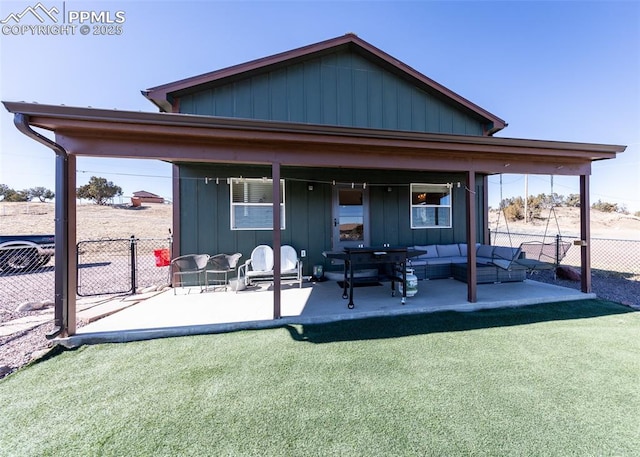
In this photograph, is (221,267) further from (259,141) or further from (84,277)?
(84,277)

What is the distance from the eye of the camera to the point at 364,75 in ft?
20.2

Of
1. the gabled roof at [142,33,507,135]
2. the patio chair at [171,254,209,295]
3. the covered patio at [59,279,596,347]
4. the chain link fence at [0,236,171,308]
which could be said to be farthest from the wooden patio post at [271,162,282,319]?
the gabled roof at [142,33,507,135]

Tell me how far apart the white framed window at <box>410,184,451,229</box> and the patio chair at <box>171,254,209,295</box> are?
15.7 ft

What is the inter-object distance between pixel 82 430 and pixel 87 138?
9.49 ft

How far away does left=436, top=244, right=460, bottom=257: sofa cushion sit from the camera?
6.30 metres

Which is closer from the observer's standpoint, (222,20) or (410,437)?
(410,437)

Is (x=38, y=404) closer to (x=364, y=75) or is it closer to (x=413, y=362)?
(x=413, y=362)

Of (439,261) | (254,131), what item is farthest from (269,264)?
(439,261)

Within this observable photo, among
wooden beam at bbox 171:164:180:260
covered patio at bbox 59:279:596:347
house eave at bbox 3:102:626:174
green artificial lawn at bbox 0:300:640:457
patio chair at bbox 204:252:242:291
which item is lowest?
green artificial lawn at bbox 0:300:640:457

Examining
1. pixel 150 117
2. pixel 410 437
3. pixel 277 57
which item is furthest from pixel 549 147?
pixel 150 117

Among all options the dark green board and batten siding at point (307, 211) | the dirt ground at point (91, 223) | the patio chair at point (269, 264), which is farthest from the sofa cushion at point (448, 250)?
the dirt ground at point (91, 223)

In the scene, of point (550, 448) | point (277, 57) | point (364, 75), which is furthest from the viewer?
point (364, 75)

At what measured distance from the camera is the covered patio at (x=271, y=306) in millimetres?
3303

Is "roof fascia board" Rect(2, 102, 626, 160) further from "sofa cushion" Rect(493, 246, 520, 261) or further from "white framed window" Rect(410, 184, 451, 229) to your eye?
"white framed window" Rect(410, 184, 451, 229)
